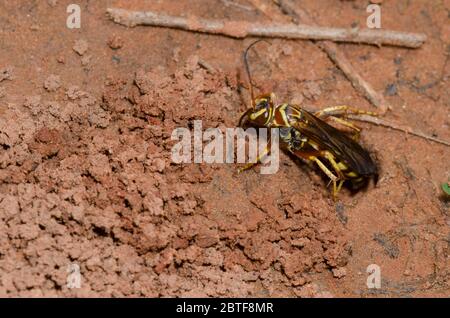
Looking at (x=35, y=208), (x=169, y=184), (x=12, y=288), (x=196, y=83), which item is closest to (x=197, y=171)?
(x=169, y=184)

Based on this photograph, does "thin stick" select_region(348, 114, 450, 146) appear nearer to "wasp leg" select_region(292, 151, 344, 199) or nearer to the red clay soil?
the red clay soil

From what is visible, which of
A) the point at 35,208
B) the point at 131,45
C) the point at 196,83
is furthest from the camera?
the point at 131,45

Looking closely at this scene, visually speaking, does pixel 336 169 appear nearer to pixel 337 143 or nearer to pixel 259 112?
pixel 337 143

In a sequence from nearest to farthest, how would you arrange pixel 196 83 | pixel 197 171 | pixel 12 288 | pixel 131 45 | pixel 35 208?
pixel 12 288
pixel 35 208
pixel 197 171
pixel 196 83
pixel 131 45

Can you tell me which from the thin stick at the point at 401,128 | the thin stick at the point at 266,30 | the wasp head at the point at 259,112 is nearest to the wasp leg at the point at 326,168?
the wasp head at the point at 259,112

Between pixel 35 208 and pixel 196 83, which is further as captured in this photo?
pixel 196 83

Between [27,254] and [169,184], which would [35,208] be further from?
[169,184]

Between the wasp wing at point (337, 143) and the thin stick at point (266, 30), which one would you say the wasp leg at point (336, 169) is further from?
the thin stick at point (266, 30)
